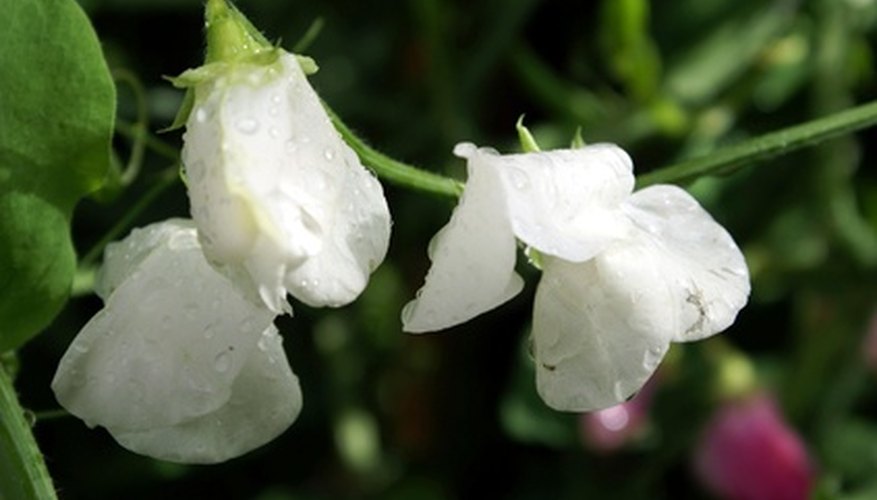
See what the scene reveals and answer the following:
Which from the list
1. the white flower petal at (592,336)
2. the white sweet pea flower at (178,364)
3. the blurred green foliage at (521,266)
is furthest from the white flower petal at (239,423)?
the blurred green foliage at (521,266)

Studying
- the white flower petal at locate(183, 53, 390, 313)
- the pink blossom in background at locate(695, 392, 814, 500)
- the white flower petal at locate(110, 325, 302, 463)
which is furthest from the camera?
the pink blossom in background at locate(695, 392, 814, 500)

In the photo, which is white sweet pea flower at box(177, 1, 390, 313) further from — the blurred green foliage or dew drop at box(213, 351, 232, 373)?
the blurred green foliage

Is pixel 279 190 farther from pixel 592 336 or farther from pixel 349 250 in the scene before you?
pixel 592 336

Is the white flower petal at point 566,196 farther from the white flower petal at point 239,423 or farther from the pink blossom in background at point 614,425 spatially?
the pink blossom in background at point 614,425

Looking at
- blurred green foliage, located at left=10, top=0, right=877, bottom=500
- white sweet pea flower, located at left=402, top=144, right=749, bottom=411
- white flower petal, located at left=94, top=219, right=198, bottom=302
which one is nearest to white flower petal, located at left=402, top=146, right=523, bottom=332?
white sweet pea flower, located at left=402, top=144, right=749, bottom=411

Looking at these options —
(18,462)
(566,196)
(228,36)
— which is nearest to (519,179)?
(566,196)

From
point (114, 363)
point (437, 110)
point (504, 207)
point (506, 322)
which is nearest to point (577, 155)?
point (504, 207)
